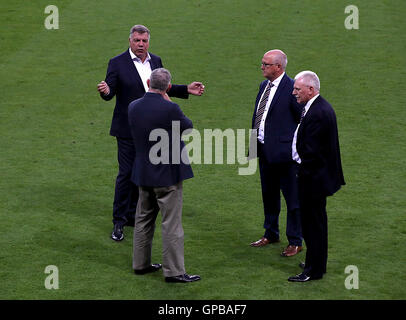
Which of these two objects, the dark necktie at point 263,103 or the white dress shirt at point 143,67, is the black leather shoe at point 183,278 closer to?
the dark necktie at point 263,103

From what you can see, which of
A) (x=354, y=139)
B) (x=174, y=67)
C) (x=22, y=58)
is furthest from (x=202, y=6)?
(x=354, y=139)

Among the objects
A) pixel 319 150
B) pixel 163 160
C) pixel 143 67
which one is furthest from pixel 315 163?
pixel 143 67

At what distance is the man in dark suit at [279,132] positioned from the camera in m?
7.66

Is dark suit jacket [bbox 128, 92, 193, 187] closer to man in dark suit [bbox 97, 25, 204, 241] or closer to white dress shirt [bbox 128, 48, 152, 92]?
man in dark suit [bbox 97, 25, 204, 241]

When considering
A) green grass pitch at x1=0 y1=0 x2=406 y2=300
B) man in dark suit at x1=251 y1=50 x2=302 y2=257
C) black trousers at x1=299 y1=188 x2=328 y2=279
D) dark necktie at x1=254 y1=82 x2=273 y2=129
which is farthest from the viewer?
dark necktie at x1=254 y1=82 x2=273 y2=129

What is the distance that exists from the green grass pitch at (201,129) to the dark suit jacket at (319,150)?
38.4 inches

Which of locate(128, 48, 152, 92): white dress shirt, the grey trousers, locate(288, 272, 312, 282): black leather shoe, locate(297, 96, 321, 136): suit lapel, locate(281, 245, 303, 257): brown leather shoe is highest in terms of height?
locate(128, 48, 152, 92): white dress shirt

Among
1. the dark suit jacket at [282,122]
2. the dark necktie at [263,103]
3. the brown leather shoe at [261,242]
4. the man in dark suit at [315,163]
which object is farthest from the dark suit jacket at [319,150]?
the brown leather shoe at [261,242]

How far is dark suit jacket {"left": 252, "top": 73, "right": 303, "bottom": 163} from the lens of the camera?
7.67 meters

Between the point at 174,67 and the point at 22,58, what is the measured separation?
10.9 ft

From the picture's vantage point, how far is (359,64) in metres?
15.3

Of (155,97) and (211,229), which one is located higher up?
(155,97)

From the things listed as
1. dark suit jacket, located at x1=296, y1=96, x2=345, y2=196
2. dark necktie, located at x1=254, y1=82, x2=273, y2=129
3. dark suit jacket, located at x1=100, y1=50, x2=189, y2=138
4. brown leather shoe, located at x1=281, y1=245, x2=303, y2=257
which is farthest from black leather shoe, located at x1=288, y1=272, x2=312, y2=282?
dark suit jacket, located at x1=100, y1=50, x2=189, y2=138
